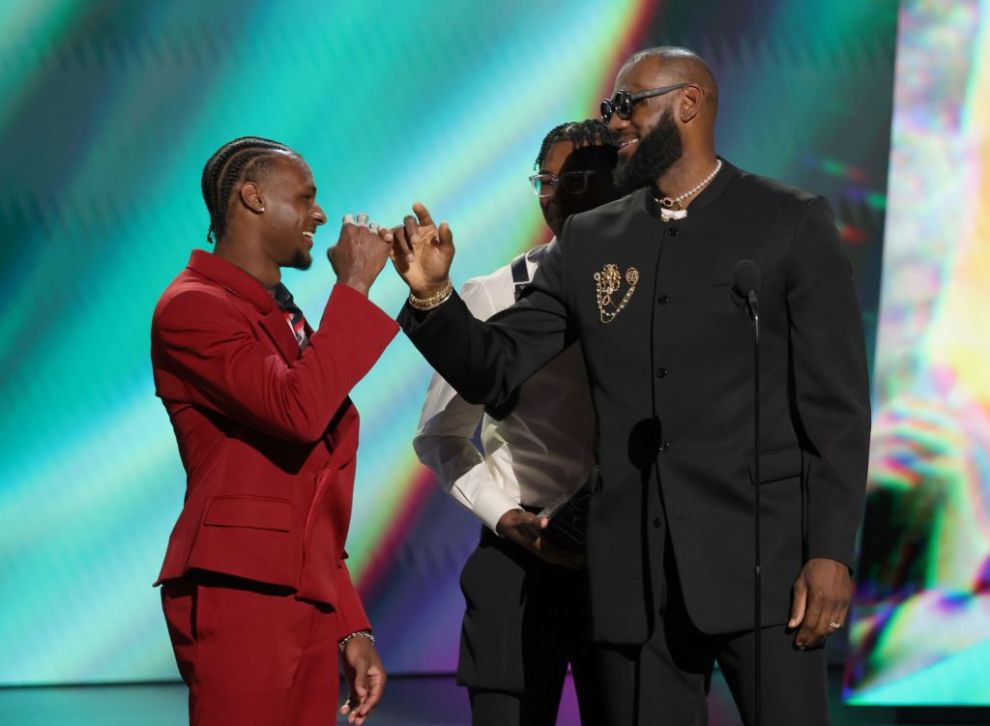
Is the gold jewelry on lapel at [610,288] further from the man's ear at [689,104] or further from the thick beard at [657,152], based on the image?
the man's ear at [689,104]

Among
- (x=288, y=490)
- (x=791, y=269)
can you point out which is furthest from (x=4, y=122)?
(x=791, y=269)

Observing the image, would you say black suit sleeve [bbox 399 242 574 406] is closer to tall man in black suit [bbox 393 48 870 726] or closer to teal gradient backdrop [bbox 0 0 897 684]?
tall man in black suit [bbox 393 48 870 726]

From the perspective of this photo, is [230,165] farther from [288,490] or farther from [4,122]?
[4,122]

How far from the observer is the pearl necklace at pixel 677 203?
2.61m

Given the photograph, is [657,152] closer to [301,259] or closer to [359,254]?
[359,254]

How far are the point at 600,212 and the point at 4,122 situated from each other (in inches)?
132

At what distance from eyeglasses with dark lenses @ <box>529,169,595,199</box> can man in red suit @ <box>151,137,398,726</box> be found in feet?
2.34

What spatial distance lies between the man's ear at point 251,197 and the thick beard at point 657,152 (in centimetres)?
64

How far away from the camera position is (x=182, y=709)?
16.8ft

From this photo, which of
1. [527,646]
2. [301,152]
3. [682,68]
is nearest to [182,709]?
[301,152]

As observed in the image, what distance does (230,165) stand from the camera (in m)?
2.67

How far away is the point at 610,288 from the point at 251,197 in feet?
2.10

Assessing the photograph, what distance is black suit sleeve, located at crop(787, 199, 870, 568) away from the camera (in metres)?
2.33

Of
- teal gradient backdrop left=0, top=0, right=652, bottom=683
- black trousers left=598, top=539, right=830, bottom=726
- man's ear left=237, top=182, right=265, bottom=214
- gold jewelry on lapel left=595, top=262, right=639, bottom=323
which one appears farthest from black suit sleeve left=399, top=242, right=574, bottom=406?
teal gradient backdrop left=0, top=0, right=652, bottom=683
